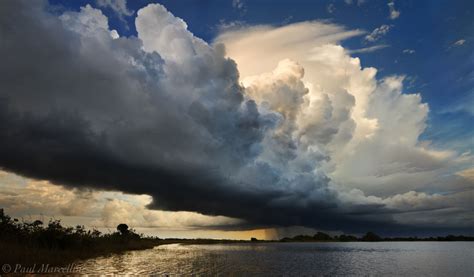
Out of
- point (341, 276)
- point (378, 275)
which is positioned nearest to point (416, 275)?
point (378, 275)

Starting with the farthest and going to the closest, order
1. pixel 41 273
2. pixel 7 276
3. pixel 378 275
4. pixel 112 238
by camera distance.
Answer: pixel 112 238
pixel 378 275
pixel 41 273
pixel 7 276

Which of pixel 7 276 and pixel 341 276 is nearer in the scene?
pixel 7 276

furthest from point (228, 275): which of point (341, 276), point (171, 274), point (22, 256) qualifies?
point (22, 256)

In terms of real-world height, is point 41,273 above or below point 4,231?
below

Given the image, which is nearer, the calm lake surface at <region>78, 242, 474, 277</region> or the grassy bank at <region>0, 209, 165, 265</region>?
the grassy bank at <region>0, 209, 165, 265</region>

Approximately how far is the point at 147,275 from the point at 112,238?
73.9m

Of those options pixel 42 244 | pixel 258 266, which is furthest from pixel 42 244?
pixel 258 266

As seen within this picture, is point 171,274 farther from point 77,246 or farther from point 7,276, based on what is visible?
point 77,246

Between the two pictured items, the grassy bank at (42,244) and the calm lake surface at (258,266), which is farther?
the calm lake surface at (258,266)

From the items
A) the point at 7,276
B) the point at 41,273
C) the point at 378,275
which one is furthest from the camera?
the point at 378,275

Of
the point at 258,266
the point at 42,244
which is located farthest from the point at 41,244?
the point at 258,266

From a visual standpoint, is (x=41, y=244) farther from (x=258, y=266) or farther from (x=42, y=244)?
(x=258, y=266)

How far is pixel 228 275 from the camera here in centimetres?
4450

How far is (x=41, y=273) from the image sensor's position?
36.1 meters
